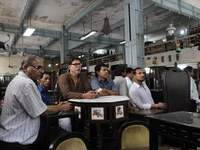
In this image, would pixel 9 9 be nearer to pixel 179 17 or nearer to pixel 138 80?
pixel 138 80

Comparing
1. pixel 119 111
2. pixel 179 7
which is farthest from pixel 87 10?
pixel 119 111

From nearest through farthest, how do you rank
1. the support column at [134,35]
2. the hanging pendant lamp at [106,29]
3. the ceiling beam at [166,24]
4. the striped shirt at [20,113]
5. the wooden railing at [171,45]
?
1. the striped shirt at [20,113]
2. the support column at [134,35]
3. the hanging pendant lamp at [106,29]
4. the wooden railing at [171,45]
5. the ceiling beam at [166,24]

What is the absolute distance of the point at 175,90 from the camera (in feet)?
11.6

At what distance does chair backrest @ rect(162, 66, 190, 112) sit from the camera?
11.3 feet

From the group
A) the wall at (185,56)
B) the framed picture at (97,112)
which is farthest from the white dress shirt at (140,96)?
the wall at (185,56)

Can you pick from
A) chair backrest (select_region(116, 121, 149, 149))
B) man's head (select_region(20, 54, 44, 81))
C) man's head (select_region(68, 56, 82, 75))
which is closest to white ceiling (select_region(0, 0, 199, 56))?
man's head (select_region(68, 56, 82, 75))

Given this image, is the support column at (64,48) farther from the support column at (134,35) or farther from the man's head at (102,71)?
the man's head at (102,71)

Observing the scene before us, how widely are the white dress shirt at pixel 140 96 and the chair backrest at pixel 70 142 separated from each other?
99.5 inches

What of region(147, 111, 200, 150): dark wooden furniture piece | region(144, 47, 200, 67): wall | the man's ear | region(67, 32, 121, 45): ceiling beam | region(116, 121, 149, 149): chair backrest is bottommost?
region(116, 121, 149, 149): chair backrest

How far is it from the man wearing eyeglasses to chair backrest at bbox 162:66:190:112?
1586mm

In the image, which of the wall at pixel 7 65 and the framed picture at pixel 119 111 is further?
the wall at pixel 7 65

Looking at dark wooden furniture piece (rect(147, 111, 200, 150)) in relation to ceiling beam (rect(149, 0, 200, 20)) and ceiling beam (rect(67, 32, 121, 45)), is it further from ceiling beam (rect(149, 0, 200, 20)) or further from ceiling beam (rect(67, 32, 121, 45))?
ceiling beam (rect(67, 32, 121, 45))

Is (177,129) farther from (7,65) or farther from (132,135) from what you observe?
(7,65)

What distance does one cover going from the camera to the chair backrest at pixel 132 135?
173 cm
